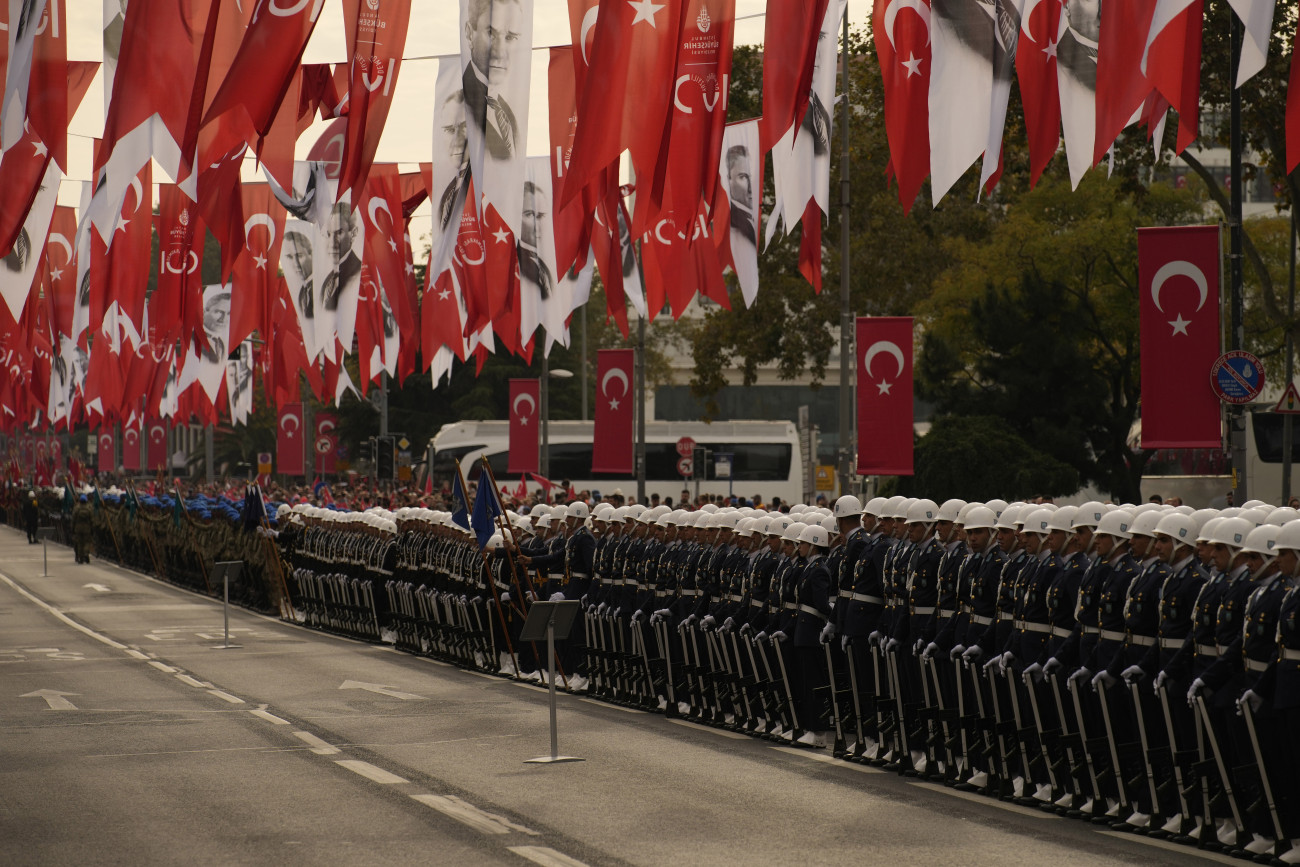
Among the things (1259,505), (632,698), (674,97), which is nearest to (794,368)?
(632,698)

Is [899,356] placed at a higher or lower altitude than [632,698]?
higher

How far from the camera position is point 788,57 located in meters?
14.7

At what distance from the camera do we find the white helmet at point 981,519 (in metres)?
14.0

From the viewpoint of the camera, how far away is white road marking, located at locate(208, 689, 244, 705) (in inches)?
781

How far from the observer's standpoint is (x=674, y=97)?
15.4m

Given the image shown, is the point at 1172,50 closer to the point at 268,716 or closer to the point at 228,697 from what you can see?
the point at 268,716

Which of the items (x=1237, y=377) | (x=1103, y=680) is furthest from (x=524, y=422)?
(x=1103, y=680)

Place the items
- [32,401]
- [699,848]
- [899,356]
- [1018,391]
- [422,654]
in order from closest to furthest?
[699,848] → [899,356] → [422,654] → [1018,391] → [32,401]

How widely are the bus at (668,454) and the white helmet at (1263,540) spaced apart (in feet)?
161

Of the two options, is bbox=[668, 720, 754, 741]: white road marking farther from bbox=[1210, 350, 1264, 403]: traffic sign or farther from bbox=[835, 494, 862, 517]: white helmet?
bbox=[1210, 350, 1264, 403]: traffic sign

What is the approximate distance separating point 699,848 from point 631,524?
978 centimetres

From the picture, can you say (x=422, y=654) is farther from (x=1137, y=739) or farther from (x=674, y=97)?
(x=1137, y=739)

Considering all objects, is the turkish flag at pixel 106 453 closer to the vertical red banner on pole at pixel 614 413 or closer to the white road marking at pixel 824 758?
the vertical red banner on pole at pixel 614 413

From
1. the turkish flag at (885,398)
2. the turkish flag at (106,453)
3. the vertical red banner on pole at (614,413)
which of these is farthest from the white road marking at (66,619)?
the turkish flag at (106,453)
